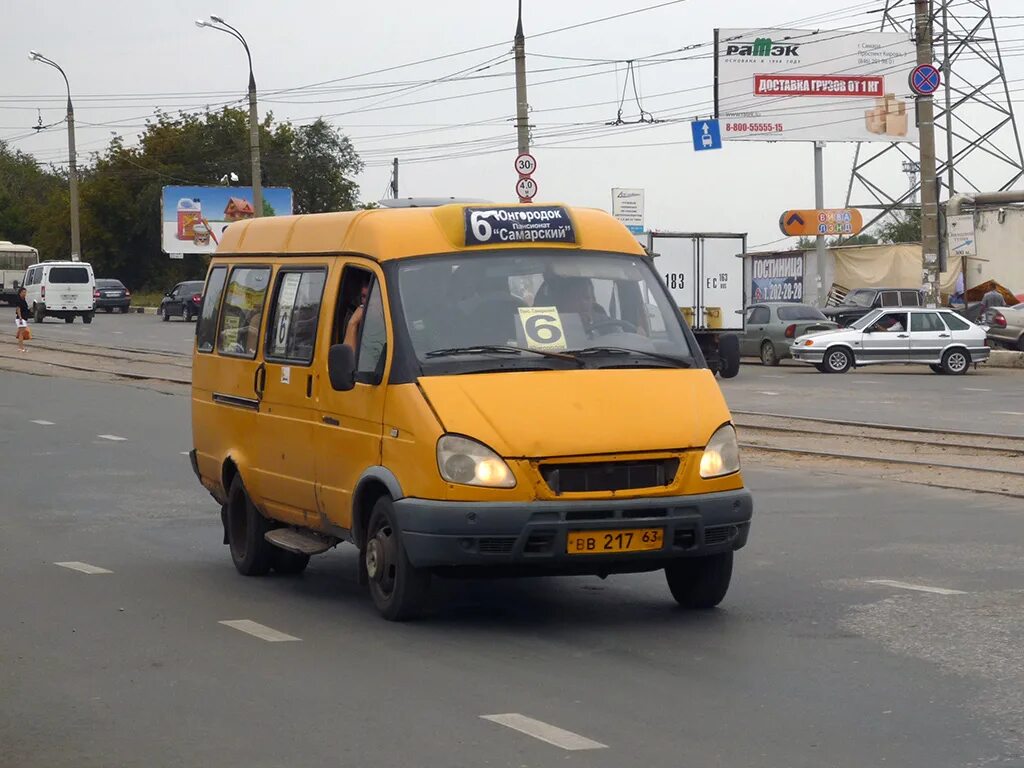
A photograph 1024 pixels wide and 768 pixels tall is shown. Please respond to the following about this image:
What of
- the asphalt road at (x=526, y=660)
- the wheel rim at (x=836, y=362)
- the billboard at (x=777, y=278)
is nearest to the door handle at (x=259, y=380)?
the asphalt road at (x=526, y=660)

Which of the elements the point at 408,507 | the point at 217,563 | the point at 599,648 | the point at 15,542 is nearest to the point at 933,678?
the point at 599,648

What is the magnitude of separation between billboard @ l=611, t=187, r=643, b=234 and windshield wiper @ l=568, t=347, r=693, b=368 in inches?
1415

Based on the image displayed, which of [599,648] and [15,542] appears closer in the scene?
[599,648]

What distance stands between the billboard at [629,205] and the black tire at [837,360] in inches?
429

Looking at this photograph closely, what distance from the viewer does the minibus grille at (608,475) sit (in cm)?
793

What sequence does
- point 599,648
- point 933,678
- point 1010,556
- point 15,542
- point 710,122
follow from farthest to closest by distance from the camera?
point 710,122 < point 15,542 < point 1010,556 < point 599,648 < point 933,678

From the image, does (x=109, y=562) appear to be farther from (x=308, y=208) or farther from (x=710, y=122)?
(x=308, y=208)

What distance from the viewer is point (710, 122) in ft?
175

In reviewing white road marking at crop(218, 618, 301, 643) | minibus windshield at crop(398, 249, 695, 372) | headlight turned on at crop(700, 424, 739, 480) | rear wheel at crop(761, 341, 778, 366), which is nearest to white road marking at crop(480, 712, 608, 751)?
white road marking at crop(218, 618, 301, 643)

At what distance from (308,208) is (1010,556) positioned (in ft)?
285

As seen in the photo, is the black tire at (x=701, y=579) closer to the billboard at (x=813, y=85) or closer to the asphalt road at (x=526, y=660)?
the asphalt road at (x=526, y=660)

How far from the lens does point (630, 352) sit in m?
8.60

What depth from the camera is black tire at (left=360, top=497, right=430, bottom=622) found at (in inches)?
322

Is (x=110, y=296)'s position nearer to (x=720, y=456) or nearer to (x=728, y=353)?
(x=728, y=353)
